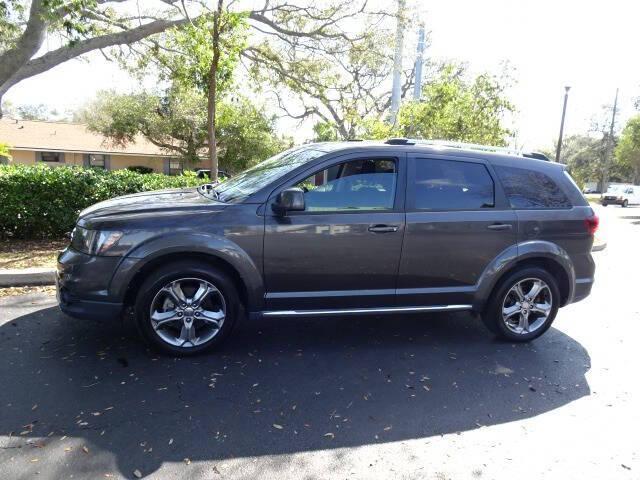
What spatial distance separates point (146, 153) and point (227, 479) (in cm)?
3416

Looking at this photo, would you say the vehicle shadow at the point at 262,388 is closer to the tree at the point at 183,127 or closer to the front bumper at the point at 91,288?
the front bumper at the point at 91,288

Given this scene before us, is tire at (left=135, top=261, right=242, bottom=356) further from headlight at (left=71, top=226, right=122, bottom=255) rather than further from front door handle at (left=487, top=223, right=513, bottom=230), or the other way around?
front door handle at (left=487, top=223, right=513, bottom=230)

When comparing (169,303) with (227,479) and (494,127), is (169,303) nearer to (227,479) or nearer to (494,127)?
(227,479)

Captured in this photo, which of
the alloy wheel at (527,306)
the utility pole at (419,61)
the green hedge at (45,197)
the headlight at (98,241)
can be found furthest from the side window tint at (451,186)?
the utility pole at (419,61)

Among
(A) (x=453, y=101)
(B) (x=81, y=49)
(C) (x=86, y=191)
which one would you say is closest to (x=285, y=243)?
(C) (x=86, y=191)

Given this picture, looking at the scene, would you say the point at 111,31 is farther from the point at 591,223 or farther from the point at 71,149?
the point at 71,149

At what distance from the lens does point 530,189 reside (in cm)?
470

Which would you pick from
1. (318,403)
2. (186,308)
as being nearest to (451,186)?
(318,403)

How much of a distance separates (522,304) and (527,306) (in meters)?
0.05

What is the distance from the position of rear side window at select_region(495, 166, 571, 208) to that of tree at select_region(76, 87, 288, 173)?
22723 millimetres

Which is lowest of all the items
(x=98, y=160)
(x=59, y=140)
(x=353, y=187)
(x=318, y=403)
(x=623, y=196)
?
(x=318, y=403)

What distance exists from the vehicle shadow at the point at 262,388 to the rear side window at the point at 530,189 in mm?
1389

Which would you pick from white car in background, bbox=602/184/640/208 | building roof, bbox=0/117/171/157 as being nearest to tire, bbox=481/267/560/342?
building roof, bbox=0/117/171/157

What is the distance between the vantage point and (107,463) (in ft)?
8.94
